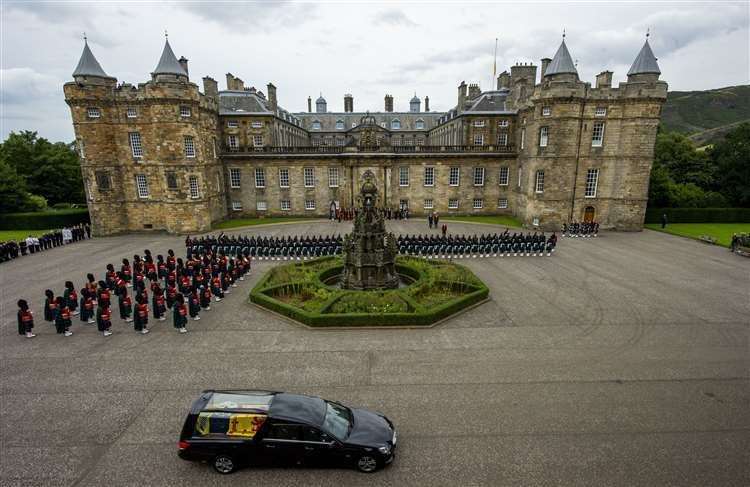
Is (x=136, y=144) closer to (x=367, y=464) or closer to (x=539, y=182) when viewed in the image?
(x=367, y=464)

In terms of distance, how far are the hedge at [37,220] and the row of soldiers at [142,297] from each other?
86.1 feet

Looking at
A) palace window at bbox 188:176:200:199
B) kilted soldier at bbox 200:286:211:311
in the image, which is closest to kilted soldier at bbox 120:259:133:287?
kilted soldier at bbox 200:286:211:311

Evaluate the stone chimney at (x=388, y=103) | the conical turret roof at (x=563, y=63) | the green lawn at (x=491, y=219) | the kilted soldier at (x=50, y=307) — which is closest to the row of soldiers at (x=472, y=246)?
the green lawn at (x=491, y=219)

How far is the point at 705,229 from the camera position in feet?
127

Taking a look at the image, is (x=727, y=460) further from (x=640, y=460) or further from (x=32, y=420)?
(x=32, y=420)

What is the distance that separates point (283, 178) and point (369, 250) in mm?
28122

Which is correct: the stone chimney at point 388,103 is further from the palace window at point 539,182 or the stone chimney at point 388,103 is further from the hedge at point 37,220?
the hedge at point 37,220

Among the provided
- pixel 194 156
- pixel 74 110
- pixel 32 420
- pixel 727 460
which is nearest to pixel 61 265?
pixel 194 156

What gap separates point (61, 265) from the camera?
26094 millimetres

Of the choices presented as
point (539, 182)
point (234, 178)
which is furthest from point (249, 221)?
point (539, 182)

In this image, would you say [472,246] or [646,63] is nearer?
[472,246]

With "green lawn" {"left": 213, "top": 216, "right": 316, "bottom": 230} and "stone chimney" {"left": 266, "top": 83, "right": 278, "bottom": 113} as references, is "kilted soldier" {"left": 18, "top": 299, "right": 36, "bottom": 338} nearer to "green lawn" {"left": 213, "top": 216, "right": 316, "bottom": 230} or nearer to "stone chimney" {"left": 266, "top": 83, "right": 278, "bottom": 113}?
"green lawn" {"left": 213, "top": 216, "right": 316, "bottom": 230}

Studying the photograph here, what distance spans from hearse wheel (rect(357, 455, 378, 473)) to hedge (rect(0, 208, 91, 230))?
45.6 m

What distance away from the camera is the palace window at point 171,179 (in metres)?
36.4
